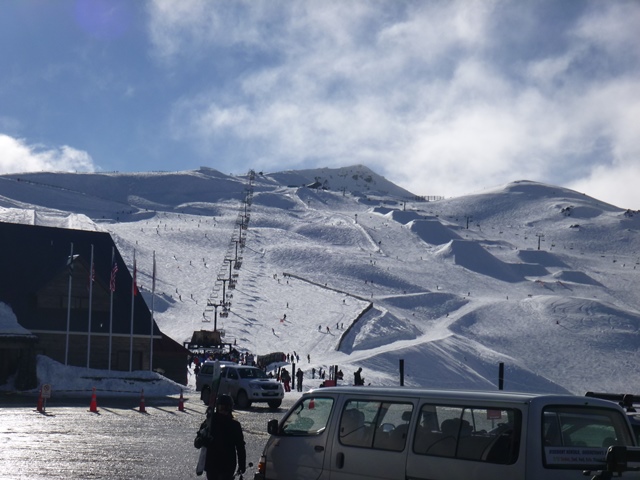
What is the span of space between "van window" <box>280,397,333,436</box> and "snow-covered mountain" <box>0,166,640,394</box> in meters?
46.4

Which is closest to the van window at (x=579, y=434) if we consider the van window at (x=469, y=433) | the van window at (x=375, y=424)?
the van window at (x=469, y=433)

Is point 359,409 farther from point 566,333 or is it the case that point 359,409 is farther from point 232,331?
point 566,333

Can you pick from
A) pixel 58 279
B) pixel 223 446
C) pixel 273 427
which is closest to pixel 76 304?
pixel 58 279

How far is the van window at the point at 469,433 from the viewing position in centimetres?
877

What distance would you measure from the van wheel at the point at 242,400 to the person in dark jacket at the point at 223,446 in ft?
71.7

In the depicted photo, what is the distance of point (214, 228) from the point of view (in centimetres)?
15025

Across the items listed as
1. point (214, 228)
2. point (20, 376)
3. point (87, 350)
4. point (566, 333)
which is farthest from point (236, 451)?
point (214, 228)

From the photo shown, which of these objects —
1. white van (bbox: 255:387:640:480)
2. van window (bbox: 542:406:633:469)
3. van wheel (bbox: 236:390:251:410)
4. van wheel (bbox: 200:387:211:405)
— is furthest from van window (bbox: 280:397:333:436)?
van wheel (bbox: 200:387:211:405)

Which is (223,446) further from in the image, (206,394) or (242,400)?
(206,394)

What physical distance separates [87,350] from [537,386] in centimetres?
4159

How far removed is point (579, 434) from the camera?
882cm

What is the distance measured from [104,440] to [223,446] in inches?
386

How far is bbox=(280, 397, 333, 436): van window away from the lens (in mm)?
10969

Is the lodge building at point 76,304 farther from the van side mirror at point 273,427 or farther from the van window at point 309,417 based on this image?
the van window at point 309,417
